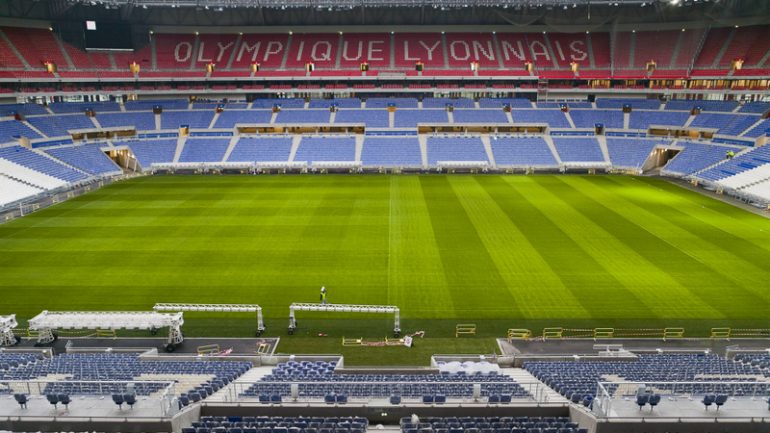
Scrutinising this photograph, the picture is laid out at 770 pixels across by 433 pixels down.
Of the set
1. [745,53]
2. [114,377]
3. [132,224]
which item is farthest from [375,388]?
[745,53]

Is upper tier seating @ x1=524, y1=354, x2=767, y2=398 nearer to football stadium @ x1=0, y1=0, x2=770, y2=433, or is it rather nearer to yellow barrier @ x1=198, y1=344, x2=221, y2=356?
football stadium @ x1=0, y1=0, x2=770, y2=433

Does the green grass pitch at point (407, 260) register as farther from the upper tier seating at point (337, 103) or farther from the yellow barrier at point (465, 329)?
the upper tier seating at point (337, 103)

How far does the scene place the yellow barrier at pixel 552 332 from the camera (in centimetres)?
2067

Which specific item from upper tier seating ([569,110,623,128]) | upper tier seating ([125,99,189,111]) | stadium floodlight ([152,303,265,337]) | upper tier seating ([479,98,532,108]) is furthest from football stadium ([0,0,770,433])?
upper tier seating ([479,98,532,108])

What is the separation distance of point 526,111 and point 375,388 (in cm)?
6063

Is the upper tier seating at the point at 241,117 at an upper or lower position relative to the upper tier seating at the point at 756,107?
upper

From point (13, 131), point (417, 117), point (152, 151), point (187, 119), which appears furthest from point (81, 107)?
point (417, 117)

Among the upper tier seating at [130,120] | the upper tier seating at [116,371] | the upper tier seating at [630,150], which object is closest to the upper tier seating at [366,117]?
the upper tier seating at [130,120]

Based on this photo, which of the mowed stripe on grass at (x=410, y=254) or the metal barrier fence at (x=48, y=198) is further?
the metal barrier fence at (x=48, y=198)

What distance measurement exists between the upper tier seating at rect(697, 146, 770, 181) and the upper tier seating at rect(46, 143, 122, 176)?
62.5 m

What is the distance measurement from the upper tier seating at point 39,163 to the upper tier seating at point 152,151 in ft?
27.3

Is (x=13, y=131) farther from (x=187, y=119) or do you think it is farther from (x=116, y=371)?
(x=116, y=371)

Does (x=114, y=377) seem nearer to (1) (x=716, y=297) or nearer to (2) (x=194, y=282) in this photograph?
(2) (x=194, y=282)

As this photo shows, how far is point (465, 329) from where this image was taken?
69.5 ft
